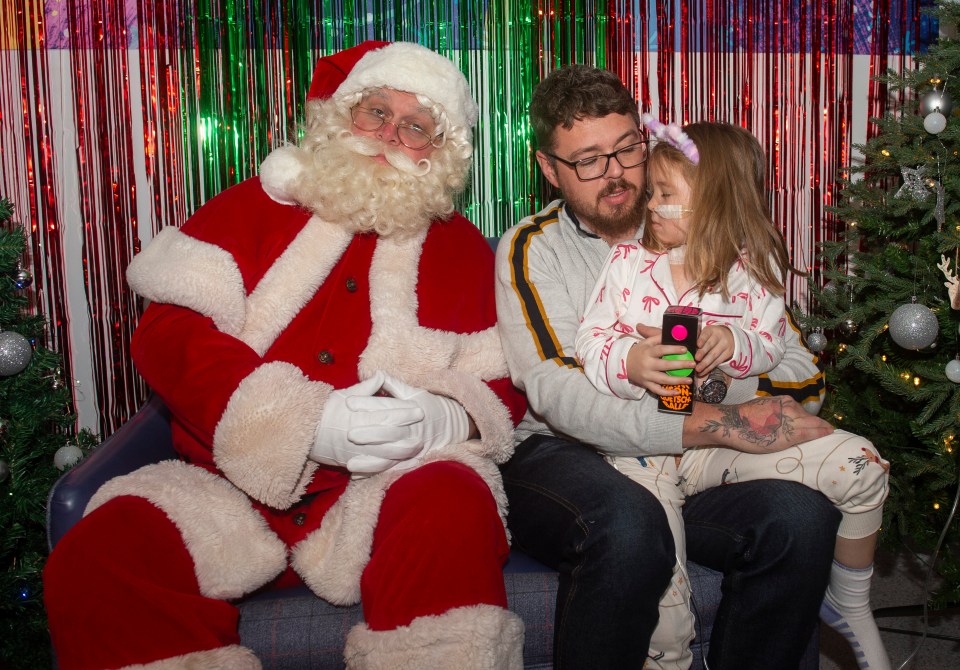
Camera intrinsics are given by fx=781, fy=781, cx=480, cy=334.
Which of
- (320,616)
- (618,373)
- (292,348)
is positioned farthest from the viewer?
(292,348)

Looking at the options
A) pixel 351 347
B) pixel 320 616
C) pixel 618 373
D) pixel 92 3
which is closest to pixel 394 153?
pixel 351 347

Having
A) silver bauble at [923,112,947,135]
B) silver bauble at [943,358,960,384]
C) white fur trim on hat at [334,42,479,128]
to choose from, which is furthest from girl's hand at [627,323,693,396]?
silver bauble at [923,112,947,135]

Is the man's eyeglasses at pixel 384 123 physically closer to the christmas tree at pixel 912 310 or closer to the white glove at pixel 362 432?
the white glove at pixel 362 432

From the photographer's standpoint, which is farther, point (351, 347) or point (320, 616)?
point (351, 347)

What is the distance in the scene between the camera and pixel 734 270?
2.05 m


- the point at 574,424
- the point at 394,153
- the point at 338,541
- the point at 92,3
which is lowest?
the point at 338,541

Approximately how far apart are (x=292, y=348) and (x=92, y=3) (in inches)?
71.0

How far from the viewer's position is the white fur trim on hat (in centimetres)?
225

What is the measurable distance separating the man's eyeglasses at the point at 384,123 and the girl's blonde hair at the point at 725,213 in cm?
67

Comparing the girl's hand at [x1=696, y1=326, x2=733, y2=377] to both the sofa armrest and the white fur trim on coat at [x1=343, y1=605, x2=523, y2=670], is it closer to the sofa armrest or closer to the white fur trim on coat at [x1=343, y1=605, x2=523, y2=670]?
the white fur trim on coat at [x1=343, y1=605, x2=523, y2=670]

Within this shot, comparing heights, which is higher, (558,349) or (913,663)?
(558,349)

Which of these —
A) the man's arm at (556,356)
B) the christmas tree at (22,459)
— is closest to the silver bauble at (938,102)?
the man's arm at (556,356)

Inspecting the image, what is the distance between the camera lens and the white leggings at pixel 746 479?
1.74 meters

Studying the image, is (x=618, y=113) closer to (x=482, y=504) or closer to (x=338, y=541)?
(x=482, y=504)
